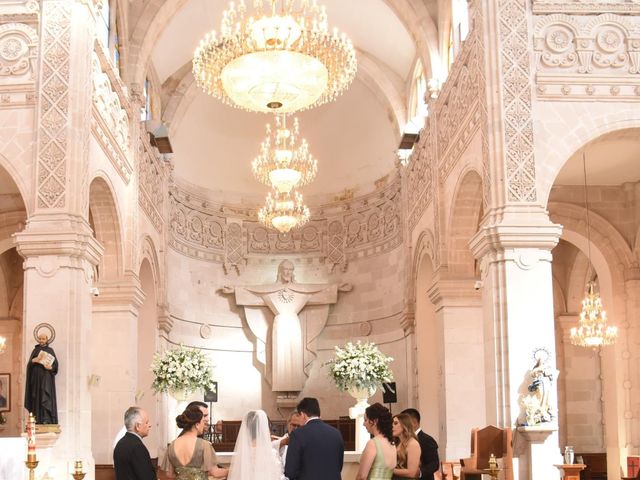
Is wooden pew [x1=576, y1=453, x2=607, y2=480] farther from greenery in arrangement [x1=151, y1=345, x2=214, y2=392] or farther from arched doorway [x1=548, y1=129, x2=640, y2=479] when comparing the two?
greenery in arrangement [x1=151, y1=345, x2=214, y2=392]

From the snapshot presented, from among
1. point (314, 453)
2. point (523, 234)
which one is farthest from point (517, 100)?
point (314, 453)

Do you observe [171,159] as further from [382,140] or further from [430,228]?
[430,228]

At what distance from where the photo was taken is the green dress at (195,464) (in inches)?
321

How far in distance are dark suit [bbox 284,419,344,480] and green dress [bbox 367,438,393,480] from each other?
335mm

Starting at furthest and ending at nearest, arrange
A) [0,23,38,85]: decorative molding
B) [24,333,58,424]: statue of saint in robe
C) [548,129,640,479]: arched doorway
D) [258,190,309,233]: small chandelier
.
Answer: [258,190,309,233]: small chandelier < [548,129,640,479]: arched doorway < [0,23,38,85]: decorative molding < [24,333,58,424]: statue of saint in robe

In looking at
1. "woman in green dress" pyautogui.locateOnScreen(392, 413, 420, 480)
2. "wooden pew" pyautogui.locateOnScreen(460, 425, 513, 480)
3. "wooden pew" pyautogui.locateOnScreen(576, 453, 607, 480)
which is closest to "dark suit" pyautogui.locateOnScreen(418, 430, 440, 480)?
"woman in green dress" pyautogui.locateOnScreen(392, 413, 420, 480)

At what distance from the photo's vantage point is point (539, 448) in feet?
44.0

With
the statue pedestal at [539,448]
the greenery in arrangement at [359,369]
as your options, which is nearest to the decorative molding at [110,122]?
the greenery in arrangement at [359,369]

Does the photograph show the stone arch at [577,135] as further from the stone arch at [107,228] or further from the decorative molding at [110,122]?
the stone arch at [107,228]

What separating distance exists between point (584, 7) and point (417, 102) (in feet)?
30.6

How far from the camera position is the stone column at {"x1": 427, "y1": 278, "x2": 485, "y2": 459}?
18812 millimetres

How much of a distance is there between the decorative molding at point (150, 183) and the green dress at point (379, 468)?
43.9 feet

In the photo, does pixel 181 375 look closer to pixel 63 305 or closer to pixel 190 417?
pixel 63 305

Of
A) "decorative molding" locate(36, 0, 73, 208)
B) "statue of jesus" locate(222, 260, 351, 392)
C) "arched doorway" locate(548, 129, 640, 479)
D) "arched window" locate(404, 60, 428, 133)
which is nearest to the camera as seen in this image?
"decorative molding" locate(36, 0, 73, 208)
